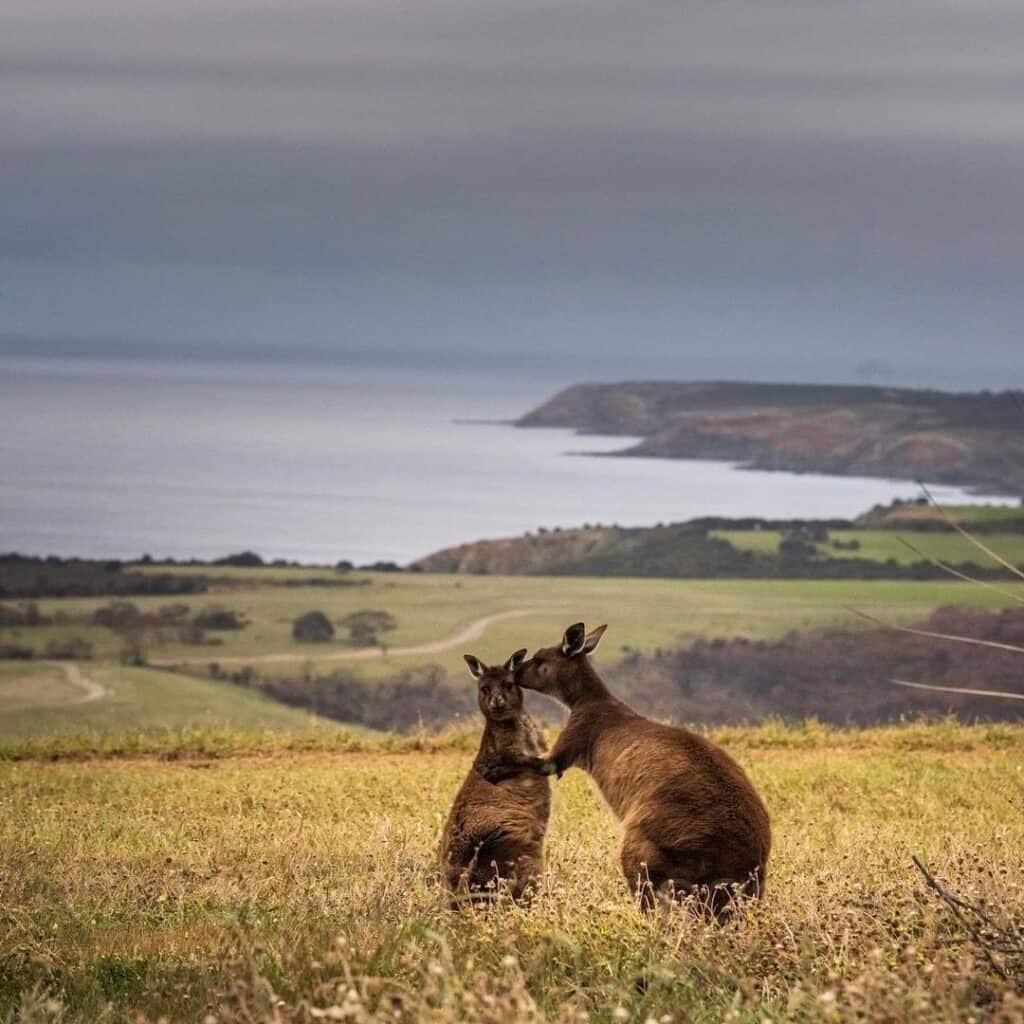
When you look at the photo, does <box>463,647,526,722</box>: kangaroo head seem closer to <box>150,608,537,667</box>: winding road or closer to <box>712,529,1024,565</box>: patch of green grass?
<box>150,608,537,667</box>: winding road

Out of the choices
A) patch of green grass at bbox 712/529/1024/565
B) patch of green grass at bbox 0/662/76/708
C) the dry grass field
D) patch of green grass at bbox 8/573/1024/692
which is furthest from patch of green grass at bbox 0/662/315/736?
patch of green grass at bbox 712/529/1024/565

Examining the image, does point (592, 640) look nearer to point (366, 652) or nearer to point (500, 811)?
point (500, 811)

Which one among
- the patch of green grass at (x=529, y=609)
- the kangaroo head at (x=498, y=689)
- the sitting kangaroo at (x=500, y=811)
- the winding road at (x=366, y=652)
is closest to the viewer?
the sitting kangaroo at (x=500, y=811)

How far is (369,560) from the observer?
54.9 metres

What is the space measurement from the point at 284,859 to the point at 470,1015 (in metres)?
4.22

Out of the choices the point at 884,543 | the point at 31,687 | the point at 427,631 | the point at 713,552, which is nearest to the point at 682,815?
the point at 31,687

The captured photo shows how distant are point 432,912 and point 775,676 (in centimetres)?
3604

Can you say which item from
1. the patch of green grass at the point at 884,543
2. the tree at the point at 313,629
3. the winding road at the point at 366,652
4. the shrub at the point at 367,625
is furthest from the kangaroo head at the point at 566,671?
the patch of green grass at the point at 884,543

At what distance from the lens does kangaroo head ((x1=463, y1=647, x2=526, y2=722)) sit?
27.3ft

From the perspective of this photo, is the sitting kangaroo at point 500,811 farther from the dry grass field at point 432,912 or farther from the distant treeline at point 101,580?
the distant treeline at point 101,580

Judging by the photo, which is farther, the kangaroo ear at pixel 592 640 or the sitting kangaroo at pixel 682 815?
the kangaroo ear at pixel 592 640

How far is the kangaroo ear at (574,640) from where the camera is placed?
838 centimetres

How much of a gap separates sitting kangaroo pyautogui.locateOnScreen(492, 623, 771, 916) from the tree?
36172mm

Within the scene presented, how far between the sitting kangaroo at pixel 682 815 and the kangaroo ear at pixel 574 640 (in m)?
0.53
